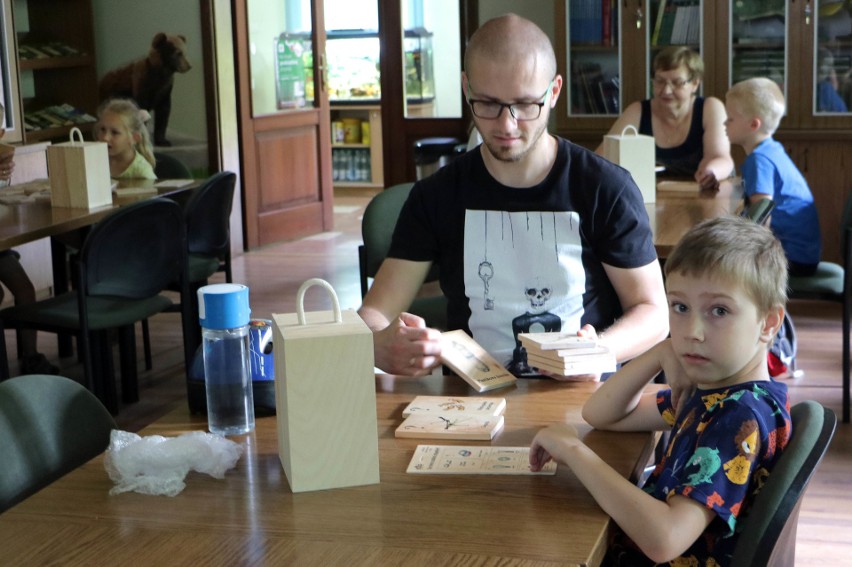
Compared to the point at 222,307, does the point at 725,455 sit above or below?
below

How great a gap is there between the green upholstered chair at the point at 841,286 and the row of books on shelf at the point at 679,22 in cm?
229

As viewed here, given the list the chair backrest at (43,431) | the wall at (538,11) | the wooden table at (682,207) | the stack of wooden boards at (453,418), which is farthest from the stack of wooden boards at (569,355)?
the wall at (538,11)

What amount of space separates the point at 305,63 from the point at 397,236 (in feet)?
18.4

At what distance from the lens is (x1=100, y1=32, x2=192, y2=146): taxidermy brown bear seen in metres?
7.13

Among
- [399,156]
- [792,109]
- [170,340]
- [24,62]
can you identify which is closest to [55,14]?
[24,62]

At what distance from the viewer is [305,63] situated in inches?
303

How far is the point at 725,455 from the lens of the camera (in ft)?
4.48

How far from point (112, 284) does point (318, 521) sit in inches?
107

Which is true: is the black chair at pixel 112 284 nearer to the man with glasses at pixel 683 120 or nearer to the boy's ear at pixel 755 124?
the man with glasses at pixel 683 120

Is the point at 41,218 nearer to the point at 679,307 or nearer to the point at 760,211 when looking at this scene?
the point at 760,211

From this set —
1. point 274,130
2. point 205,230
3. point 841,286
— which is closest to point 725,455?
point 841,286

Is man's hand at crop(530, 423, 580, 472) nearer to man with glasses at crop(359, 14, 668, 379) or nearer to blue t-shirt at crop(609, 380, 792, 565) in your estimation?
blue t-shirt at crop(609, 380, 792, 565)

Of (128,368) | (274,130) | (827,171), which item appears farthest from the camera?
(274,130)

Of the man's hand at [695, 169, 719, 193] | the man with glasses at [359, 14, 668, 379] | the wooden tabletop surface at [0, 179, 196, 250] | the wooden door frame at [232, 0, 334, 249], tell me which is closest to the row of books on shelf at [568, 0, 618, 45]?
the wooden door frame at [232, 0, 334, 249]
